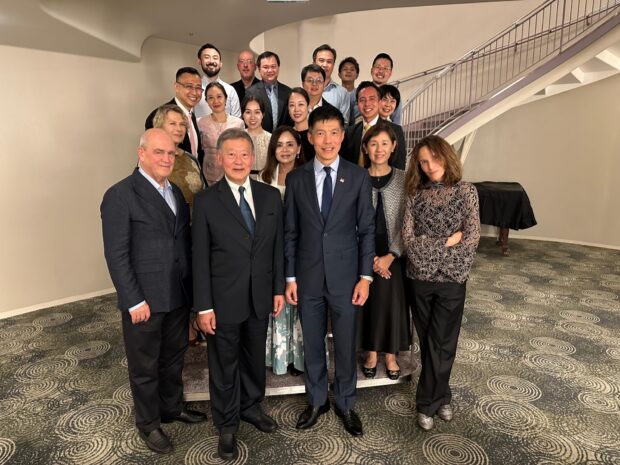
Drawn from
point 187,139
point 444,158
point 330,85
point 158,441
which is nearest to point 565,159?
point 330,85

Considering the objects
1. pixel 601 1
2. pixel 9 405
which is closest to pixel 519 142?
pixel 601 1

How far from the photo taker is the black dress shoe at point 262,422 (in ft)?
7.40

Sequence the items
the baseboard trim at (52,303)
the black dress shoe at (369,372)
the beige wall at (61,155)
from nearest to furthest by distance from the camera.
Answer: the black dress shoe at (369,372), the beige wall at (61,155), the baseboard trim at (52,303)

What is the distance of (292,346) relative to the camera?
8.80 feet

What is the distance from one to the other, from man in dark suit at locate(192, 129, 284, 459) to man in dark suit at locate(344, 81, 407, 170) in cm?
93

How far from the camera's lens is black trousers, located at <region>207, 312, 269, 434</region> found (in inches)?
80.7

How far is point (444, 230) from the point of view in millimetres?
2105

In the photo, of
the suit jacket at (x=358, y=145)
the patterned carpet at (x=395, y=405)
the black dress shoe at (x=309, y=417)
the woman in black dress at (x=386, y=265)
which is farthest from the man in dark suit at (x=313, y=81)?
the patterned carpet at (x=395, y=405)

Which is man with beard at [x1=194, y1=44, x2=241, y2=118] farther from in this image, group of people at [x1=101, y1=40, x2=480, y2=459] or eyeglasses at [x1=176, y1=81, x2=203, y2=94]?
group of people at [x1=101, y1=40, x2=480, y2=459]

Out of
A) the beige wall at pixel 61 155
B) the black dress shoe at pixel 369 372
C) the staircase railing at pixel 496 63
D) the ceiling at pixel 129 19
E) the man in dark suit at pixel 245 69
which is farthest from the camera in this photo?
the staircase railing at pixel 496 63

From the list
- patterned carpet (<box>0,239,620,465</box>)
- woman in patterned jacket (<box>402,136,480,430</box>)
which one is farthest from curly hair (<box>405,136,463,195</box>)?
patterned carpet (<box>0,239,620,465</box>)

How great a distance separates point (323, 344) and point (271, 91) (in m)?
2.33

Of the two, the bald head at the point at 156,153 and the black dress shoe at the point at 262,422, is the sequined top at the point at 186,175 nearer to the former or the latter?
the bald head at the point at 156,153

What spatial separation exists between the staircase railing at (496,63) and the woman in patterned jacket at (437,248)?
4.78m
